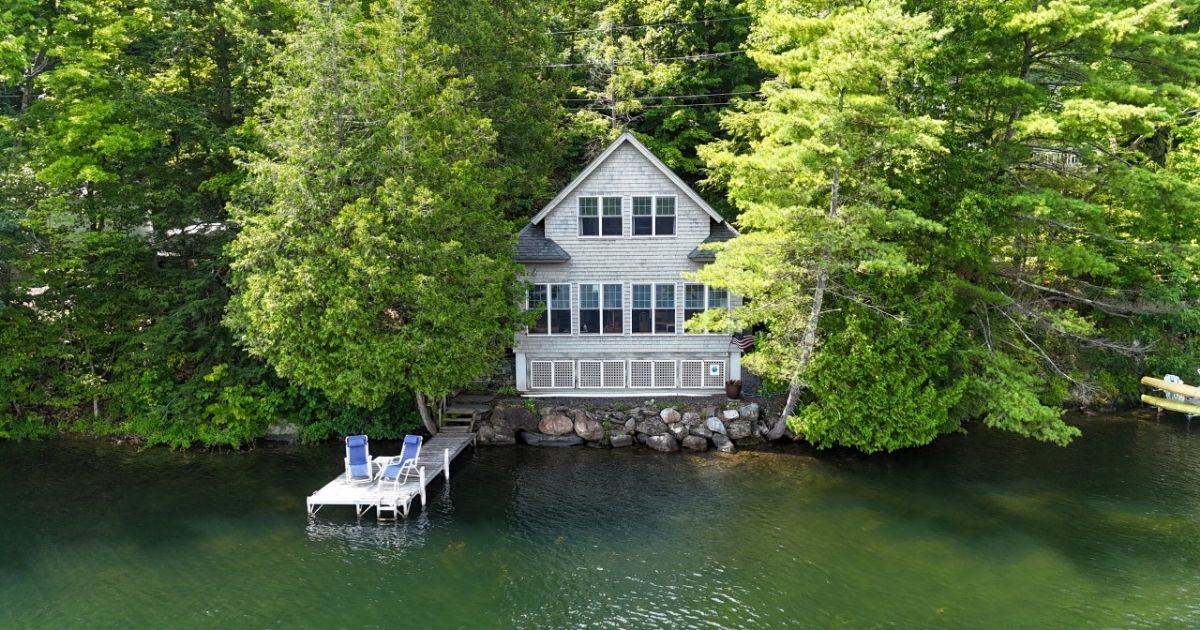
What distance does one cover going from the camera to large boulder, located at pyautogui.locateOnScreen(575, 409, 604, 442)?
67.1 ft

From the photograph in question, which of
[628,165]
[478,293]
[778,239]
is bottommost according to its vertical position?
[478,293]

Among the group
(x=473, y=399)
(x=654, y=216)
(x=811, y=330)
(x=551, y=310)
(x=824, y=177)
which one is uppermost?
(x=824, y=177)

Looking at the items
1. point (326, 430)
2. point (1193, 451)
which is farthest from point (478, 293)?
point (1193, 451)

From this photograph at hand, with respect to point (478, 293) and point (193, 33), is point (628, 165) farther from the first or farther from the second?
point (193, 33)

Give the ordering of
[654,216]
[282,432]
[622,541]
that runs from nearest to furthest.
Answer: [622,541] → [282,432] → [654,216]

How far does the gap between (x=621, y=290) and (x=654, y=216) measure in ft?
7.81

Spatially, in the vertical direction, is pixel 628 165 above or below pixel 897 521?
above

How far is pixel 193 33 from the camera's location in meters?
21.2

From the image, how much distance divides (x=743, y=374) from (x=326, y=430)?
12490 millimetres

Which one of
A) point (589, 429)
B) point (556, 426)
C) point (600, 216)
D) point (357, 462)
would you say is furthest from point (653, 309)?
point (357, 462)

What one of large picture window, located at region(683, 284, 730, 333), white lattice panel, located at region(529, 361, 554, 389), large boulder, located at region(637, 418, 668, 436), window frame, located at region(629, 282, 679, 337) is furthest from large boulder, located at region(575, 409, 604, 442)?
large picture window, located at region(683, 284, 730, 333)

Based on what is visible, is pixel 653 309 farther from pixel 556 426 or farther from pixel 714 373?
pixel 556 426

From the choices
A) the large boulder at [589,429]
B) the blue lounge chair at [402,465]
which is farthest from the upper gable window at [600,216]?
the blue lounge chair at [402,465]

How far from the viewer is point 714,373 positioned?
22203 mm
